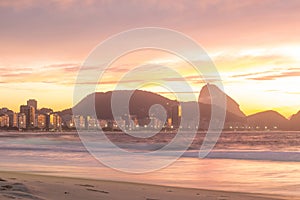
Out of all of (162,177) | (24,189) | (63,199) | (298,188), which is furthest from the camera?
(162,177)

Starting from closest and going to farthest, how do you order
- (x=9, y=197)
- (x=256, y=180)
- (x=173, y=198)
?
(x=9, y=197) < (x=173, y=198) < (x=256, y=180)

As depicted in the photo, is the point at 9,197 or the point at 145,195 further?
the point at 145,195

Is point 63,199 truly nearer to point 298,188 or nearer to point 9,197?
point 9,197

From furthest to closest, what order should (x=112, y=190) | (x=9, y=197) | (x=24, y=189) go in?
(x=112, y=190), (x=24, y=189), (x=9, y=197)

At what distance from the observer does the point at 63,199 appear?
1076 cm

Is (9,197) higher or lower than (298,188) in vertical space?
higher

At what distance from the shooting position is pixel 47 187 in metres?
12.8

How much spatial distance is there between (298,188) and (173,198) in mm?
5898

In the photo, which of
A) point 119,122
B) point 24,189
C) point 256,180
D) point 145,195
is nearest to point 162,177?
point 256,180

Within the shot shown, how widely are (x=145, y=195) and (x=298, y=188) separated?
21.0ft

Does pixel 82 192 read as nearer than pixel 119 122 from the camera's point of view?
Yes

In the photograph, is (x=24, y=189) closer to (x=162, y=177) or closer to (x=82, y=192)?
(x=82, y=192)

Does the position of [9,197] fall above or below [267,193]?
above

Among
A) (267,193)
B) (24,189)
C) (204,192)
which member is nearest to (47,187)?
(24,189)
